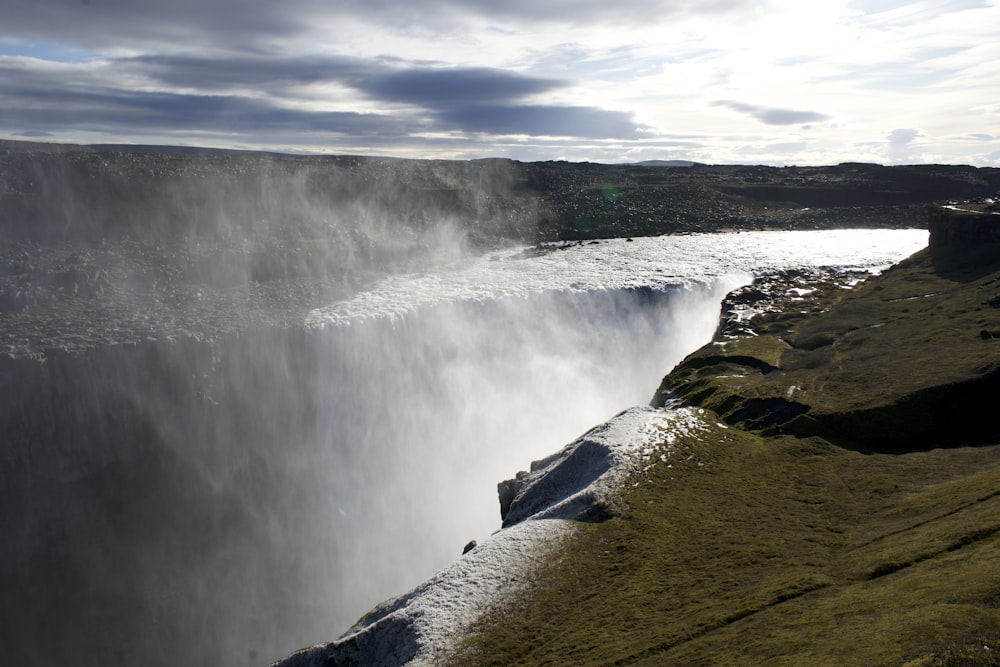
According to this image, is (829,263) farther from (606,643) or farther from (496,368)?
(606,643)

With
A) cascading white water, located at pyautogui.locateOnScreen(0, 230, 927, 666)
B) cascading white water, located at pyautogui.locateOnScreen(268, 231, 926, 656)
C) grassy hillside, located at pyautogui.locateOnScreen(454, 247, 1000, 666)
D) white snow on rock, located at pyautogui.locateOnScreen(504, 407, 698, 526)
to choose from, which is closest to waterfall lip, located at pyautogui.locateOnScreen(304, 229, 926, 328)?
cascading white water, located at pyautogui.locateOnScreen(268, 231, 926, 656)

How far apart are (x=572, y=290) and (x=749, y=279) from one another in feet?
57.7

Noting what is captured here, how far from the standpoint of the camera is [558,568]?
19.2m

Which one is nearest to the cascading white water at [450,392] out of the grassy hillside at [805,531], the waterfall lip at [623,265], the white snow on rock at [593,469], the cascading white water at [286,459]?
the cascading white water at [286,459]

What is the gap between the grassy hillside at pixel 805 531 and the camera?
13.4 m

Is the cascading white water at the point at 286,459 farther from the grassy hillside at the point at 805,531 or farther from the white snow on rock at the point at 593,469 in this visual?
the grassy hillside at the point at 805,531

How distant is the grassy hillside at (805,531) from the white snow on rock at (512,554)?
61 centimetres

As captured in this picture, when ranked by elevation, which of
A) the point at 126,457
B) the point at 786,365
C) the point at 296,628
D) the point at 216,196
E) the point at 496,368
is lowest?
the point at 296,628

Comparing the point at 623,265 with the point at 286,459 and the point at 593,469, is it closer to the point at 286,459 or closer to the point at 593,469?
the point at 286,459

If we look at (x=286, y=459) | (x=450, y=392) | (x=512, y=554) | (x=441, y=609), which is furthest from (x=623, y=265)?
(x=441, y=609)

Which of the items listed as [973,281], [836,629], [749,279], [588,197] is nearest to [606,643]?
[836,629]

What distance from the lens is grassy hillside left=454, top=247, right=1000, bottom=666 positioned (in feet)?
43.9

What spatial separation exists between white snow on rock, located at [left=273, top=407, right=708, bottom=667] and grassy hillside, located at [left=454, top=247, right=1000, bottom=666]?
1.99 ft

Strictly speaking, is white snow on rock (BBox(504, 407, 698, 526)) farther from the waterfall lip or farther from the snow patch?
the waterfall lip
